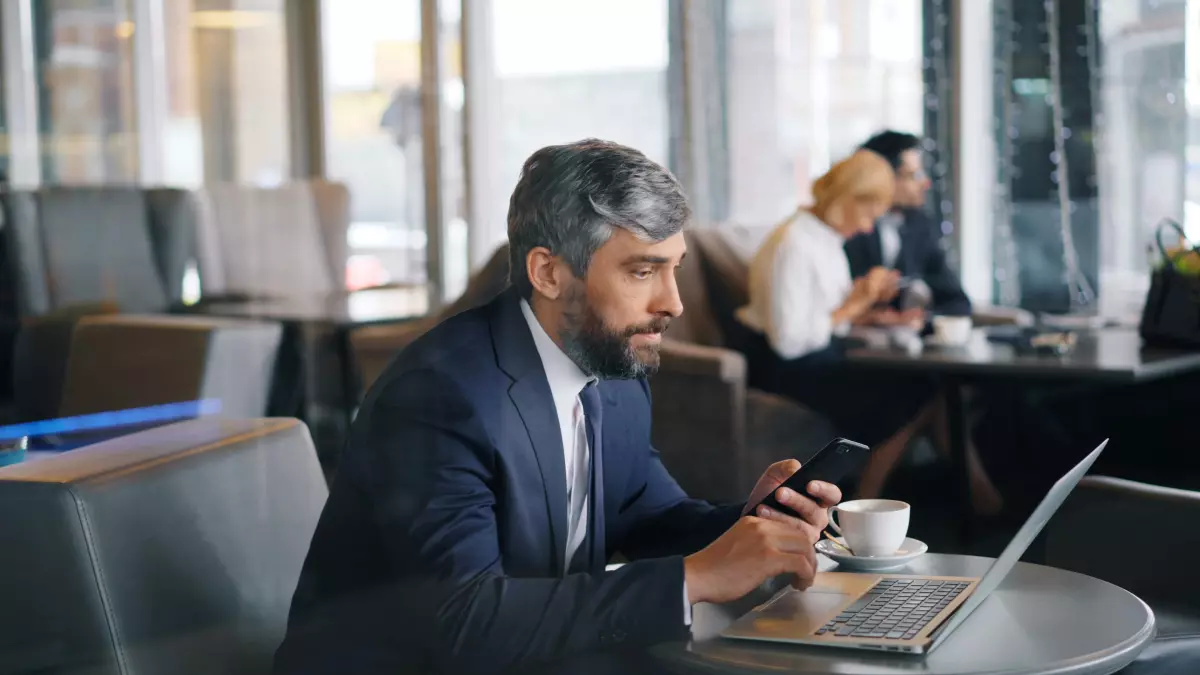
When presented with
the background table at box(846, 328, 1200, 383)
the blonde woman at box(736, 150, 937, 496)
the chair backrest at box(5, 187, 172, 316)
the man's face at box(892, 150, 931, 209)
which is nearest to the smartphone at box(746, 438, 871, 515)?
the chair backrest at box(5, 187, 172, 316)

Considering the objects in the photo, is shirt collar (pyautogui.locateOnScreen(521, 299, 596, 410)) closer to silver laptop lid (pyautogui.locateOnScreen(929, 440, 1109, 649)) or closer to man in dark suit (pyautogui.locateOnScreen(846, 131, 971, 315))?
silver laptop lid (pyautogui.locateOnScreen(929, 440, 1109, 649))

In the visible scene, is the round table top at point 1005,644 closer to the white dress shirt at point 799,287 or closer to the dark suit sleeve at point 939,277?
the white dress shirt at point 799,287

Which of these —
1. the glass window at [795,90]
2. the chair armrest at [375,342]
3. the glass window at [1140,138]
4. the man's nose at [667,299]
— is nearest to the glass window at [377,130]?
the chair armrest at [375,342]

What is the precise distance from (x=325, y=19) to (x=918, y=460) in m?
1.28

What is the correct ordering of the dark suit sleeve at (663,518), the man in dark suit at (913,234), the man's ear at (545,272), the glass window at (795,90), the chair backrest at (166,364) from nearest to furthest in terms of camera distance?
the man's ear at (545,272) < the dark suit sleeve at (663,518) < the chair backrest at (166,364) < the glass window at (795,90) < the man in dark suit at (913,234)

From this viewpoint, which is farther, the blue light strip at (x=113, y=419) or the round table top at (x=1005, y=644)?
the blue light strip at (x=113, y=419)

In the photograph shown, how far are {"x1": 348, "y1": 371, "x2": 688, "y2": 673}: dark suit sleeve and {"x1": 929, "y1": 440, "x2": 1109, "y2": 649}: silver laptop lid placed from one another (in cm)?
23

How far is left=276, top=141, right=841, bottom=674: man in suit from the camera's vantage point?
1.21 metres

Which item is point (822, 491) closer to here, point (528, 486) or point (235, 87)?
point (528, 486)

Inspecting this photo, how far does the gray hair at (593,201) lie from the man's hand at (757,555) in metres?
0.27

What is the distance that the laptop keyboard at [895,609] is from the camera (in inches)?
44.5

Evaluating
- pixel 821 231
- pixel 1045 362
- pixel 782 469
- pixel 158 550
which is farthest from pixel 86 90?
pixel 1045 362

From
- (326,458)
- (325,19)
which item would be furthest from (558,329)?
(325,19)

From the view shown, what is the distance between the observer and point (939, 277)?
4.39 metres
